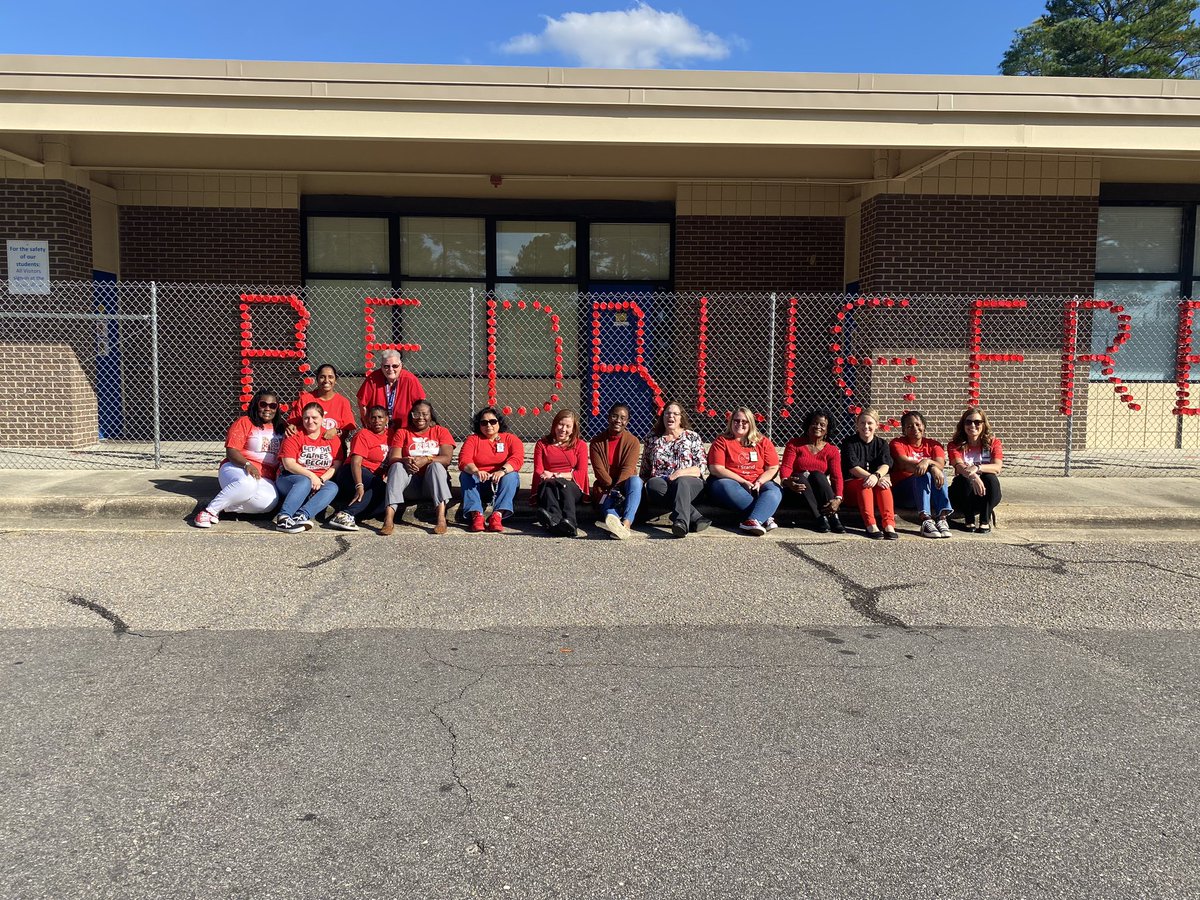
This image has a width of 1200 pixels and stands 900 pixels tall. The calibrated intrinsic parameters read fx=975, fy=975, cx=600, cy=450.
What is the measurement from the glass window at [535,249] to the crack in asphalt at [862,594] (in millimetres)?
7371

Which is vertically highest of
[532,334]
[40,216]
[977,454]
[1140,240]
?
[1140,240]

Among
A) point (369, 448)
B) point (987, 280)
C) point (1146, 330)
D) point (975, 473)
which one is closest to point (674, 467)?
point (975, 473)

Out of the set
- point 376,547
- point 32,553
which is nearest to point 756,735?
point 376,547

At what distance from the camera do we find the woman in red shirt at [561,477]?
26.3 ft

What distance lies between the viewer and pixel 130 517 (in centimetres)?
846

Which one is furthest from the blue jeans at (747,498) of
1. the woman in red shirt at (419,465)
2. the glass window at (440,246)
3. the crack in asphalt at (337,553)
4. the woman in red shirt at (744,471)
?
the glass window at (440,246)

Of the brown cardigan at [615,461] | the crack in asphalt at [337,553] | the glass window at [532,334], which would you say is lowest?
the crack in asphalt at [337,553]

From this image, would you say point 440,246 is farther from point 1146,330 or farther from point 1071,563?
point 1146,330

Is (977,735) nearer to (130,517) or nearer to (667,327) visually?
(130,517)

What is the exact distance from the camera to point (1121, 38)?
37.4 m

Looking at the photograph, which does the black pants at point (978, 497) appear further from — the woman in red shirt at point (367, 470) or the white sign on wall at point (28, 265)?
the white sign on wall at point (28, 265)

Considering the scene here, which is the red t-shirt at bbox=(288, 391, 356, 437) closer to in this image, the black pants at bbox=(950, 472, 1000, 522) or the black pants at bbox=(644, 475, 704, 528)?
the black pants at bbox=(644, 475, 704, 528)

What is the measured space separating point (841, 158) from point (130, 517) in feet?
29.6

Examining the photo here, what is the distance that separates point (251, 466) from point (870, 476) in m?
5.22
